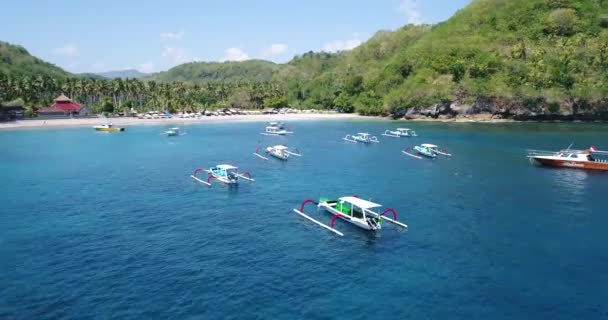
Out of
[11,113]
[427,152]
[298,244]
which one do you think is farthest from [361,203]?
[11,113]

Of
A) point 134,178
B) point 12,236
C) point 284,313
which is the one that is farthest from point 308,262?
point 134,178

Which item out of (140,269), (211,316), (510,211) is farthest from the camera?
(510,211)

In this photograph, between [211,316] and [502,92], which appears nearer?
[211,316]

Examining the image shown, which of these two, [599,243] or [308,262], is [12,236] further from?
[599,243]

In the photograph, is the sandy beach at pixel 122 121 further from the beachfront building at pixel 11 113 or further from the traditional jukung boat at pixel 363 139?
the traditional jukung boat at pixel 363 139

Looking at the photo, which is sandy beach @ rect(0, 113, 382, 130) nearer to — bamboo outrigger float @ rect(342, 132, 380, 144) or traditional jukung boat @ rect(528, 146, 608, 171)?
bamboo outrigger float @ rect(342, 132, 380, 144)

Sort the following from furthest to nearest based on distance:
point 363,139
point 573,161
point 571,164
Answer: point 363,139
point 571,164
point 573,161

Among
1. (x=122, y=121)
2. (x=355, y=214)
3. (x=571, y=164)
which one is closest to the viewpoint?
(x=355, y=214)

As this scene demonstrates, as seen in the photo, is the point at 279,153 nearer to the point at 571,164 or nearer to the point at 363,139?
the point at 363,139
